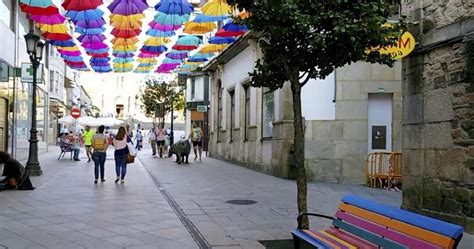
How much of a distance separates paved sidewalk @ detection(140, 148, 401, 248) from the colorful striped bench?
1.58m

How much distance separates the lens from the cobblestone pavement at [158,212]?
715cm

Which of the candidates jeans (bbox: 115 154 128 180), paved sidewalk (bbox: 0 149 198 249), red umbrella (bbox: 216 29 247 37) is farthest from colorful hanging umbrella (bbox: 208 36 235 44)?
paved sidewalk (bbox: 0 149 198 249)

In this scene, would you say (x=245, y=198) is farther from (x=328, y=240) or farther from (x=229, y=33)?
(x=229, y=33)

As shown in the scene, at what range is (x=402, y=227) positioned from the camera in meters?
4.49

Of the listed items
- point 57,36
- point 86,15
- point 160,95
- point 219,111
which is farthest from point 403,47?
point 160,95

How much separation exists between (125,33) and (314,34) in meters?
14.7

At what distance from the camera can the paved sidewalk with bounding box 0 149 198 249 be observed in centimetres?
699

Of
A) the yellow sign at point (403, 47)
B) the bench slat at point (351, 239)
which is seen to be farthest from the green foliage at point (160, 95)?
the bench slat at point (351, 239)

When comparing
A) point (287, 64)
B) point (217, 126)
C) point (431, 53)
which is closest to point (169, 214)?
point (287, 64)

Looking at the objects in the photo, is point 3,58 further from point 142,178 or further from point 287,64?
point 287,64

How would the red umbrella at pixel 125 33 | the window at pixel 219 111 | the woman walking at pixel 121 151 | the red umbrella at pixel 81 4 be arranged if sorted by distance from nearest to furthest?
the woman walking at pixel 121 151, the red umbrella at pixel 81 4, the red umbrella at pixel 125 33, the window at pixel 219 111

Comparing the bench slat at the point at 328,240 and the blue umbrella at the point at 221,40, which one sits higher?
the blue umbrella at the point at 221,40

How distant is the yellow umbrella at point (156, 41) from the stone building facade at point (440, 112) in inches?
541

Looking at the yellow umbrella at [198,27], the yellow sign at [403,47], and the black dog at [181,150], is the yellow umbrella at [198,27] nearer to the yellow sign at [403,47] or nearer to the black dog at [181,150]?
the black dog at [181,150]
